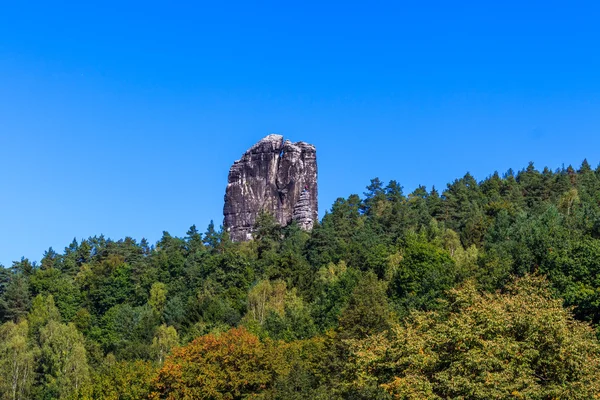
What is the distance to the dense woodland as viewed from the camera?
107ft

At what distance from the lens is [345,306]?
58.7 meters

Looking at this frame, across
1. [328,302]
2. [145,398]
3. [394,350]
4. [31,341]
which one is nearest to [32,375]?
[31,341]

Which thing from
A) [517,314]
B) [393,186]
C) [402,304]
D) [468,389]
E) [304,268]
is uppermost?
[393,186]

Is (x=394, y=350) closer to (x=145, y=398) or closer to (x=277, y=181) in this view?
(x=145, y=398)

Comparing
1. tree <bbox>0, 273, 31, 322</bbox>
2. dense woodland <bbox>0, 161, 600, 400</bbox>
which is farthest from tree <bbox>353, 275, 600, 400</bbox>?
tree <bbox>0, 273, 31, 322</bbox>

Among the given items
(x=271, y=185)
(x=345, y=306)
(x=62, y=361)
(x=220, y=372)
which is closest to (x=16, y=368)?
(x=62, y=361)

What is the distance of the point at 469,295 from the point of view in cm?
3969

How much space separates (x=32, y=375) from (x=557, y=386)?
57002mm

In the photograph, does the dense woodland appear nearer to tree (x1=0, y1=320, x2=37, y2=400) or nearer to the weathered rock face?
tree (x1=0, y1=320, x2=37, y2=400)

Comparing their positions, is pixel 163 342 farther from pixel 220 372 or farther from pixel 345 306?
pixel 220 372

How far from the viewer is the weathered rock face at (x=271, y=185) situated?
121 meters

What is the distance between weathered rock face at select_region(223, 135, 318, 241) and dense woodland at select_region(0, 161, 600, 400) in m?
5.67

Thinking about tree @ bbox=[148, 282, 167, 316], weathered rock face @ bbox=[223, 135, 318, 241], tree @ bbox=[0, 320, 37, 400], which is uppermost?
weathered rock face @ bbox=[223, 135, 318, 241]

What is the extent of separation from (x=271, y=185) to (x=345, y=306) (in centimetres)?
6529
